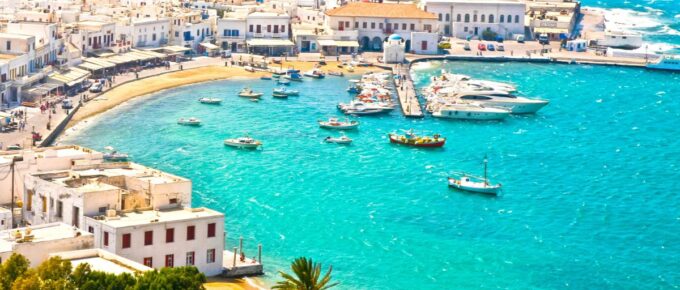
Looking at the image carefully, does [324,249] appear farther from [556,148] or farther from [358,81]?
[358,81]

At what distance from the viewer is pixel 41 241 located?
76250 mm

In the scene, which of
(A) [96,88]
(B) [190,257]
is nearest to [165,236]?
(B) [190,257]

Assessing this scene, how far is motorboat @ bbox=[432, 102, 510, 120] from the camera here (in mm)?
150750

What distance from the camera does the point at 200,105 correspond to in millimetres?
150875

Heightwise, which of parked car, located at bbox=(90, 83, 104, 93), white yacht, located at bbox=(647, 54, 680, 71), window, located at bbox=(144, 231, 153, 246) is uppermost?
white yacht, located at bbox=(647, 54, 680, 71)

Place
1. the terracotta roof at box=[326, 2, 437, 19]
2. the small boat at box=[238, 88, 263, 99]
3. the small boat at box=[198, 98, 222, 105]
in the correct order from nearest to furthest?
the small boat at box=[198, 98, 222, 105]
the small boat at box=[238, 88, 263, 99]
the terracotta roof at box=[326, 2, 437, 19]

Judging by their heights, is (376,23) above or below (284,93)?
above

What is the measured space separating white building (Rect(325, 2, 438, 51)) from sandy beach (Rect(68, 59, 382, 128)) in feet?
40.3

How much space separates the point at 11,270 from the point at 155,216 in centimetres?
1596

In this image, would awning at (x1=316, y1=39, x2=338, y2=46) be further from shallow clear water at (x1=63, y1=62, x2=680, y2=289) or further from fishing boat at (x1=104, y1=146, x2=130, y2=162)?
fishing boat at (x1=104, y1=146, x2=130, y2=162)

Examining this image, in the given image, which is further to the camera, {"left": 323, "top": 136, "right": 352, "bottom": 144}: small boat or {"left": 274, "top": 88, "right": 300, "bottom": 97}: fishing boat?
{"left": 274, "top": 88, "right": 300, "bottom": 97}: fishing boat

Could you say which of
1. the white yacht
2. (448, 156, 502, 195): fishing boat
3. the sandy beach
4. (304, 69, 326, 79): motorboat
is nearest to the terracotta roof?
the sandy beach

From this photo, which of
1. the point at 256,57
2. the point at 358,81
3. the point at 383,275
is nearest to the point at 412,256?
the point at 383,275

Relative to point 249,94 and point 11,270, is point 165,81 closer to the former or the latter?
point 249,94
